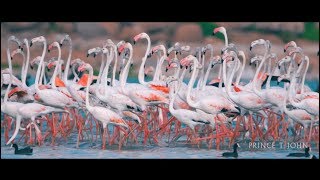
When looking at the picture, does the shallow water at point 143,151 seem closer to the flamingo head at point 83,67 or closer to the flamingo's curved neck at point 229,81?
the flamingo's curved neck at point 229,81

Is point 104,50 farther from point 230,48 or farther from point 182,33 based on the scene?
point 230,48

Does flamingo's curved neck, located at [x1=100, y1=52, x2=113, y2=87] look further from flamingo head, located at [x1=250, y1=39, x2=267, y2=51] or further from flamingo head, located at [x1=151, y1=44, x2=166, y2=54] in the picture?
flamingo head, located at [x1=250, y1=39, x2=267, y2=51]

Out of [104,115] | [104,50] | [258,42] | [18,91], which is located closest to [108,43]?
[104,50]

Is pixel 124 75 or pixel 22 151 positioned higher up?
pixel 124 75

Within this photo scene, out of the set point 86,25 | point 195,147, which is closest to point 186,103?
point 195,147

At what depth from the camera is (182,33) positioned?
59.9 feet

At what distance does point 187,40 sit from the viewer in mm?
18375

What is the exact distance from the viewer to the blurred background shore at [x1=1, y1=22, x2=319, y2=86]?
59.0 feet

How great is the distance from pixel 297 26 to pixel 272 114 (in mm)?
1420

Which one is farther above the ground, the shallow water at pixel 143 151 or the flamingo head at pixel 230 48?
the flamingo head at pixel 230 48

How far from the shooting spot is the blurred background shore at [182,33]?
17984 millimetres

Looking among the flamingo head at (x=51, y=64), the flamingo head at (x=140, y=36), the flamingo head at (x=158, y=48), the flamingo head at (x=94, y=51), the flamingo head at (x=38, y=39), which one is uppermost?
the flamingo head at (x=140, y=36)

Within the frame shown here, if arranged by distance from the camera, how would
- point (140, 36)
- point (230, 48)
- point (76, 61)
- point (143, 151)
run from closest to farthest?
point (143, 151)
point (230, 48)
point (140, 36)
point (76, 61)

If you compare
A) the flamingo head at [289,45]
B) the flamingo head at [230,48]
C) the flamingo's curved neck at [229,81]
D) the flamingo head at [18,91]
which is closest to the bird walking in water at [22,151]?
the flamingo head at [18,91]
